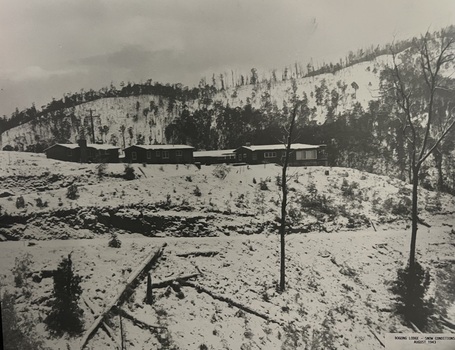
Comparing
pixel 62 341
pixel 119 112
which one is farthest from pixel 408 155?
pixel 62 341

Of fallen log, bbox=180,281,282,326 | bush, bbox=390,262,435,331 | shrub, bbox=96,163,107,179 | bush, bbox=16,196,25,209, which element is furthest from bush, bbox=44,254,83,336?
bush, bbox=390,262,435,331

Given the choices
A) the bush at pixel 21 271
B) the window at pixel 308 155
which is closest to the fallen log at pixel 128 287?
the bush at pixel 21 271

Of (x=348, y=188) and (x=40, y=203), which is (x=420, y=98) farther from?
(x=40, y=203)

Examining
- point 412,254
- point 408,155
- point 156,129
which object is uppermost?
point 156,129

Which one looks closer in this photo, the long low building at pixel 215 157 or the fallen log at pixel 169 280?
the fallen log at pixel 169 280

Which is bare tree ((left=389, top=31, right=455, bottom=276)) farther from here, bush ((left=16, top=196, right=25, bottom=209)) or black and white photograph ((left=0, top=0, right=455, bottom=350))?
bush ((left=16, top=196, right=25, bottom=209))

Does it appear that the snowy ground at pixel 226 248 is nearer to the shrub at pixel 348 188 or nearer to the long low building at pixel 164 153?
the shrub at pixel 348 188

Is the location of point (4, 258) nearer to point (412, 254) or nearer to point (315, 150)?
point (315, 150)
